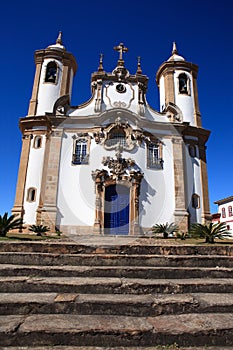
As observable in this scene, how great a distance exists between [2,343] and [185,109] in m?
20.5

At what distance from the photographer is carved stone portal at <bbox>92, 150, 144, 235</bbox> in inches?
603

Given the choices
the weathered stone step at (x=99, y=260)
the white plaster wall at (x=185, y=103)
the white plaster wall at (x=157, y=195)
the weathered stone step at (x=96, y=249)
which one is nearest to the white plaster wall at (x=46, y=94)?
the white plaster wall at (x=157, y=195)

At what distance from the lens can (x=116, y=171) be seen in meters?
16.1

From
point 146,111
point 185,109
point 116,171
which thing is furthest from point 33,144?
point 185,109

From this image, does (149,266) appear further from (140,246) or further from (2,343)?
(2,343)

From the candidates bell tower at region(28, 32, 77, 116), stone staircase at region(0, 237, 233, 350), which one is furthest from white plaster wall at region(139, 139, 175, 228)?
stone staircase at region(0, 237, 233, 350)

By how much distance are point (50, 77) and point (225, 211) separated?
30.7 metres

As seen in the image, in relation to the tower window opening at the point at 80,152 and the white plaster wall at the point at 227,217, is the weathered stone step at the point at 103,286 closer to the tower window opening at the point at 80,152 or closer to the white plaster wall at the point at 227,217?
the tower window opening at the point at 80,152

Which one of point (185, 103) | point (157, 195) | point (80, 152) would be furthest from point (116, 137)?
point (185, 103)

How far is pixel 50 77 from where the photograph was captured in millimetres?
20469

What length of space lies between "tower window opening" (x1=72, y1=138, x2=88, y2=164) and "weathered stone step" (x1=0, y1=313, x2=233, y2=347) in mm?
Result: 13666

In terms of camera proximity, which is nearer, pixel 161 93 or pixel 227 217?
pixel 161 93

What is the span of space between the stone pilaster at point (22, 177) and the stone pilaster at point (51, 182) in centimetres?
161

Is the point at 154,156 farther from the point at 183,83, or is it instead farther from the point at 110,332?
the point at 110,332
